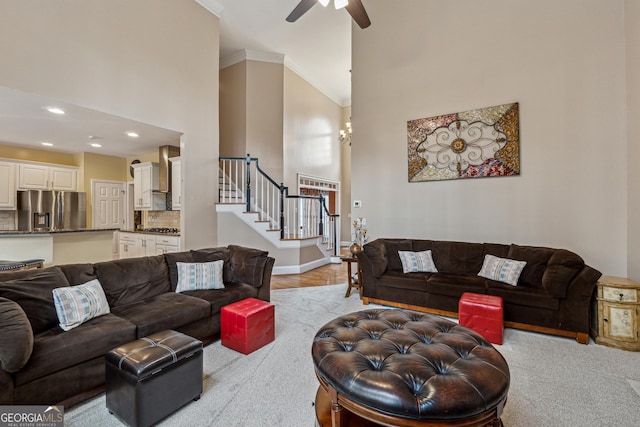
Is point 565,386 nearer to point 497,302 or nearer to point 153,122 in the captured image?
point 497,302

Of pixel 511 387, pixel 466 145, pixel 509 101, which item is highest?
pixel 509 101

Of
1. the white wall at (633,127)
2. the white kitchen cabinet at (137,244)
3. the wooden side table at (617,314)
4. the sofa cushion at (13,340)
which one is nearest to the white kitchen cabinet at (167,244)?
the white kitchen cabinet at (137,244)

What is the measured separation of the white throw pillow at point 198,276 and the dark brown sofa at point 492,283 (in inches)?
77.9

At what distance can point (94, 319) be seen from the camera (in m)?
2.17

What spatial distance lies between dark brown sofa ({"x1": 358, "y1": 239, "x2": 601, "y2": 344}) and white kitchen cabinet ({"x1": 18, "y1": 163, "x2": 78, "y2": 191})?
7.21 meters

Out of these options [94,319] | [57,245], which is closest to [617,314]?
[94,319]

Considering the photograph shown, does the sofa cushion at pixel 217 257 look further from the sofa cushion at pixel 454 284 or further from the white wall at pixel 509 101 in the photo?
the white wall at pixel 509 101

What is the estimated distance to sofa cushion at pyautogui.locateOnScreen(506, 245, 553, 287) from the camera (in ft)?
10.4

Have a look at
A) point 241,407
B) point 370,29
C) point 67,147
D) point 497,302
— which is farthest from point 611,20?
point 67,147

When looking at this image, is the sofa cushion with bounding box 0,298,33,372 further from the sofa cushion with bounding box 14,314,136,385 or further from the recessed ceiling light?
the recessed ceiling light

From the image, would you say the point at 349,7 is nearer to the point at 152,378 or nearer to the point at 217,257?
the point at 217,257

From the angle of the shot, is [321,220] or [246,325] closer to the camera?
[246,325]

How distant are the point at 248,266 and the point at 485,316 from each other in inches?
103

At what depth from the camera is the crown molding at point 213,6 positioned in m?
5.03
